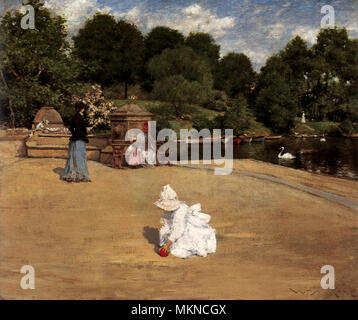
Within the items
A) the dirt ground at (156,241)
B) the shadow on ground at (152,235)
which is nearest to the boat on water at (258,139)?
the dirt ground at (156,241)

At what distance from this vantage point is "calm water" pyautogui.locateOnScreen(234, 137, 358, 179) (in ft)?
74.9

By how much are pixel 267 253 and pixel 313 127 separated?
3815cm

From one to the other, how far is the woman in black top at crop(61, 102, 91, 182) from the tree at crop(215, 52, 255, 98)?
2624 centimetres

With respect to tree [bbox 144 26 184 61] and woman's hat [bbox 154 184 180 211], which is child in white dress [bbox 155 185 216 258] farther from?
tree [bbox 144 26 184 61]

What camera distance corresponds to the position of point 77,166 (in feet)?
40.0

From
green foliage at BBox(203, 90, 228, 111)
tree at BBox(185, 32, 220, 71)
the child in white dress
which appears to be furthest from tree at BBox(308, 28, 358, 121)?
the child in white dress

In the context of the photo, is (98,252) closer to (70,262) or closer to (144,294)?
(70,262)

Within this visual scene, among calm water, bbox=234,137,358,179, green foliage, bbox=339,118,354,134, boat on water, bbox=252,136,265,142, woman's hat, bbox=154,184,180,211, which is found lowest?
calm water, bbox=234,137,358,179

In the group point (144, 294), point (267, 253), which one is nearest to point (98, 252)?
point (144, 294)

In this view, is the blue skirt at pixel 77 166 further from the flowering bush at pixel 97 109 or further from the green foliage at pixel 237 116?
the green foliage at pixel 237 116

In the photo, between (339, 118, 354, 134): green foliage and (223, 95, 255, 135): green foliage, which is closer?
(223, 95, 255, 135): green foliage

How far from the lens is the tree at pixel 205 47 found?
34.6 metres

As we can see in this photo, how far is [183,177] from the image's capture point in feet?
44.7

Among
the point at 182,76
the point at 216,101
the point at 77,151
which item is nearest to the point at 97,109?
the point at 182,76
